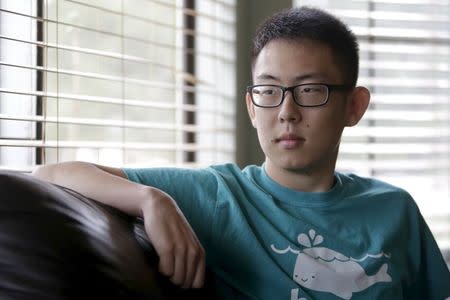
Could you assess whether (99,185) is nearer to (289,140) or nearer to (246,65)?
(289,140)

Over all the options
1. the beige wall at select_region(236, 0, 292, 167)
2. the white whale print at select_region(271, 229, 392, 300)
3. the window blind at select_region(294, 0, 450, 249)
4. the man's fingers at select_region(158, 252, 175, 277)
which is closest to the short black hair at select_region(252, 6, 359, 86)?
the white whale print at select_region(271, 229, 392, 300)

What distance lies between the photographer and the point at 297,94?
1.39 metres

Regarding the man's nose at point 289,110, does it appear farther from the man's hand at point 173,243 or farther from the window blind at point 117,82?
the window blind at point 117,82

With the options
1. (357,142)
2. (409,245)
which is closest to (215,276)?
(409,245)

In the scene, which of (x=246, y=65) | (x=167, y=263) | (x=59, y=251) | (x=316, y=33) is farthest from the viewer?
(x=246, y=65)

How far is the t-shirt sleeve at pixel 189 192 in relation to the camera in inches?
52.6

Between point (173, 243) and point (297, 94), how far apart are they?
0.49 metres

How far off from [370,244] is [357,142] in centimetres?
142

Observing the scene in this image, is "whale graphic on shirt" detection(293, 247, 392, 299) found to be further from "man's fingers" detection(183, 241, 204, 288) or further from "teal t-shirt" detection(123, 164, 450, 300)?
"man's fingers" detection(183, 241, 204, 288)

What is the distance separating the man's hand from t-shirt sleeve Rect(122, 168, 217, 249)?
230 millimetres

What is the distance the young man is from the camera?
1.33 meters

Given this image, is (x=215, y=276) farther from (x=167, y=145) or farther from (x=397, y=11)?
(x=397, y=11)

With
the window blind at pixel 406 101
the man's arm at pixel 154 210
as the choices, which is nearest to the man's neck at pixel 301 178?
the man's arm at pixel 154 210

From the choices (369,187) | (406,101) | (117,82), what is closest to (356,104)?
(369,187)
